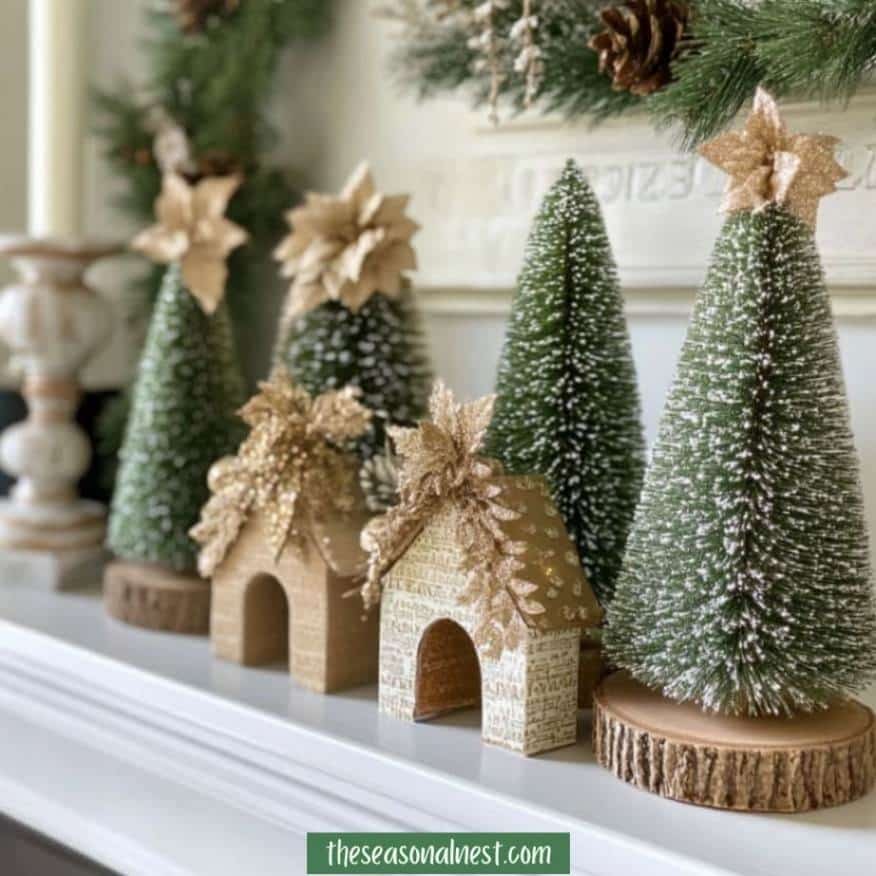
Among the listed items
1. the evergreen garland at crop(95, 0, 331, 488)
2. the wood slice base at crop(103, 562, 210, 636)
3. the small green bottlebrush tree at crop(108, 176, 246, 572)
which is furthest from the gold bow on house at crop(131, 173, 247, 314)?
the wood slice base at crop(103, 562, 210, 636)

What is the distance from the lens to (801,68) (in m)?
0.62

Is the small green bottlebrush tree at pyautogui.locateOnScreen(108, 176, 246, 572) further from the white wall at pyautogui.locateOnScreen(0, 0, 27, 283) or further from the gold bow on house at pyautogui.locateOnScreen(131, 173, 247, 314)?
the white wall at pyautogui.locateOnScreen(0, 0, 27, 283)

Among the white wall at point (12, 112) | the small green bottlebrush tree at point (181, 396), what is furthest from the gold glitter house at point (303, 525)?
the white wall at point (12, 112)

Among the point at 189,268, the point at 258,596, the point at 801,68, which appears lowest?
the point at 258,596

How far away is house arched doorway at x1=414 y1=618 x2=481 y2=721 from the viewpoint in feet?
2.29

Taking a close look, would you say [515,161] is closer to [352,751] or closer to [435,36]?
[435,36]

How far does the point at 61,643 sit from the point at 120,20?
0.71 m

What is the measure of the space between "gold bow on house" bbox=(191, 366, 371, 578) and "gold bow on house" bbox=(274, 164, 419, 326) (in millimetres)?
73

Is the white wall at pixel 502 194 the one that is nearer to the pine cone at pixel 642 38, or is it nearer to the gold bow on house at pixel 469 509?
the pine cone at pixel 642 38

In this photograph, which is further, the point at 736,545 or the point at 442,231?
the point at 442,231

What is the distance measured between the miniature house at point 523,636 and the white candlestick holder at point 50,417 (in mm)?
422

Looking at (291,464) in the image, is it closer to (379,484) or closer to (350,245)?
(379,484)

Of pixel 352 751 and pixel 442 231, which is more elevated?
pixel 442 231

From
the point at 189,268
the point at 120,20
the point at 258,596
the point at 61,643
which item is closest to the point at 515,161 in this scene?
the point at 189,268
